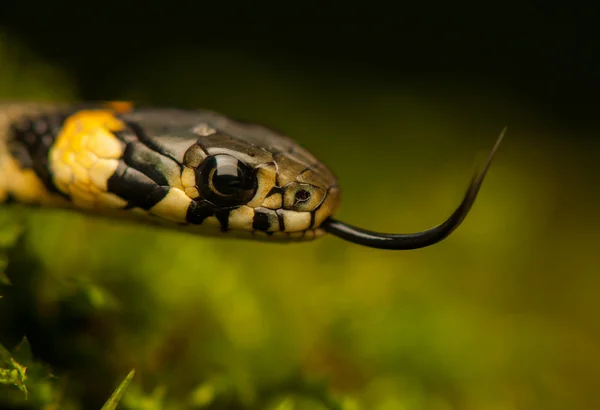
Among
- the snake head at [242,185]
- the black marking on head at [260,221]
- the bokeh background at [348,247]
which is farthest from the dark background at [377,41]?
the black marking on head at [260,221]

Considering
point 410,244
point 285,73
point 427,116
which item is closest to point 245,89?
point 285,73

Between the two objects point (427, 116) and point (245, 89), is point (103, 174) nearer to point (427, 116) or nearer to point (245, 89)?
point (245, 89)

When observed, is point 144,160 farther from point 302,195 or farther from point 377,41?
point 377,41

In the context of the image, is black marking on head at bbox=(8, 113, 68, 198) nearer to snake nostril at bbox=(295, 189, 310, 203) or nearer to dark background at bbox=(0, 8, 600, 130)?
snake nostril at bbox=(295, 189, 310, 203)

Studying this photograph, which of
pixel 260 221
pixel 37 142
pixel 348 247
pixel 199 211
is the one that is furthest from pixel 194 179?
pixel 348 247

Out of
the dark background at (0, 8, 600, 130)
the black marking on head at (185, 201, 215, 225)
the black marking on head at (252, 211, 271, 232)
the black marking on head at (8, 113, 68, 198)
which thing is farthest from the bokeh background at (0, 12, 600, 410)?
the black marking on head at (252, 211, 271, 232)

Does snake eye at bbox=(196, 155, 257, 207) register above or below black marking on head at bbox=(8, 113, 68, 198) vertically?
above

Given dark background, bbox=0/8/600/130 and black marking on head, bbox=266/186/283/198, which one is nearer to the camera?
black marking on head, bbox=266/186/283/198
